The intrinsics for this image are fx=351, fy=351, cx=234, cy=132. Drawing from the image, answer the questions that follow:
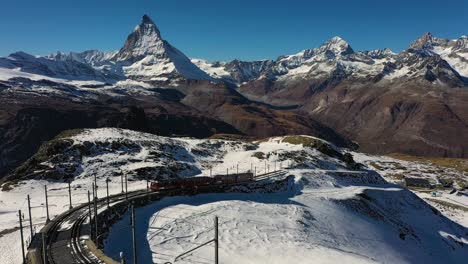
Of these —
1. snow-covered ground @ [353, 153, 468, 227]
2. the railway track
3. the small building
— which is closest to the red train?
the railway track

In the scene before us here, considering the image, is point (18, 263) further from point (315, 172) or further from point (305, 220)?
point (315, 172)

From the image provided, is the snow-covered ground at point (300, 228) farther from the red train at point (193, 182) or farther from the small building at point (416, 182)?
the small building at point (416, 182)

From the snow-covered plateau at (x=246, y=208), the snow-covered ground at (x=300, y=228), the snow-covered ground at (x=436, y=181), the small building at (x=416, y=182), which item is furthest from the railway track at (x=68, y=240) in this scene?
the small building at (x=416, y=182)

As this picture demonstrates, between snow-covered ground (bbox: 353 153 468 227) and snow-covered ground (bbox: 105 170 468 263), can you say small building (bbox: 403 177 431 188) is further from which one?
snow-covered ground (bbox: 105 170 468 263)

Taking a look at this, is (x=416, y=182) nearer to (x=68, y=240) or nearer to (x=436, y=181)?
(x=436, y=181)

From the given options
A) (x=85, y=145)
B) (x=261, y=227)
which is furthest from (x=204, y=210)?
(x=85, y=145)
